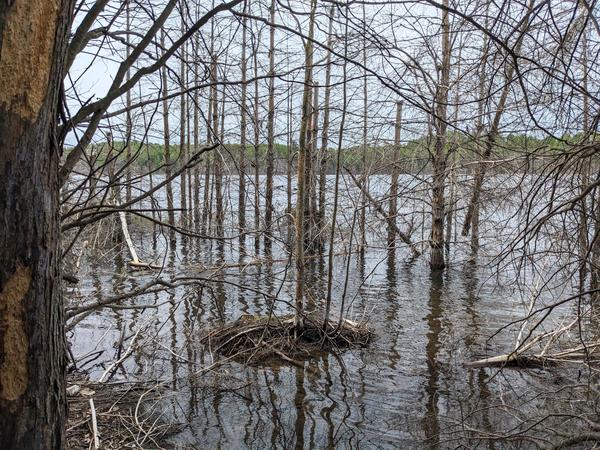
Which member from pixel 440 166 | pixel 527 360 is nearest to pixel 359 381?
pixel 527 360

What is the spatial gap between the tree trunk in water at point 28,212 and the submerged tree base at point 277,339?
21.4ft

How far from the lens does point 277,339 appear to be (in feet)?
27.3

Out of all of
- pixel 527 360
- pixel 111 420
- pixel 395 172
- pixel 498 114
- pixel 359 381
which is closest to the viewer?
pixel 111 420

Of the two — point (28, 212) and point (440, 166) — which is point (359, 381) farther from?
point (28, 212)

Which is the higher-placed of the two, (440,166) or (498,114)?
(498,114)

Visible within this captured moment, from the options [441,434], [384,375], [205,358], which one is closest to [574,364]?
[384,375]

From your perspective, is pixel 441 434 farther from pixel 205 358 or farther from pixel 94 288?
pixel 94 288

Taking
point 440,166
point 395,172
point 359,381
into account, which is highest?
point 440,166

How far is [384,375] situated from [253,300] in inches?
212

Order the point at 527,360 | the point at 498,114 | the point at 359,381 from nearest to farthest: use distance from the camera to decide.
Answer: the point at 359,381
the point at 527,360
the point at 498,114

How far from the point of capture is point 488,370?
7.82 m

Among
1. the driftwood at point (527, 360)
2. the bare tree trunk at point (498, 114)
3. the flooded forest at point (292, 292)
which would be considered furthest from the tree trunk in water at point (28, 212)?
the driftwood at point (527, 360)

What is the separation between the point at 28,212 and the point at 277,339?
717 cm

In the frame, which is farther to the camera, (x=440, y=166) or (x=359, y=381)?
(x=440, y=166)
